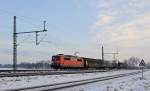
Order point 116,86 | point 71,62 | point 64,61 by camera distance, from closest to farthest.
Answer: point 116,86
point 64,61
point 71,62

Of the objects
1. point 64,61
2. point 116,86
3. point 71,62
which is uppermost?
point 64,61

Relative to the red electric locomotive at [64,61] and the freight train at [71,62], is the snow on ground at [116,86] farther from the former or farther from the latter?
the freight train at [71,62]

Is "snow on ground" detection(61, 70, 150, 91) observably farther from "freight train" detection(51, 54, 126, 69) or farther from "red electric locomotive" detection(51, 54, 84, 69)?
"freight train" detection(51, 54, 126, 69)

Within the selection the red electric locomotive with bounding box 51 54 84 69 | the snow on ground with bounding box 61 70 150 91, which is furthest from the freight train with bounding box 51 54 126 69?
the snow on ground with bounding box 61 70 150 91

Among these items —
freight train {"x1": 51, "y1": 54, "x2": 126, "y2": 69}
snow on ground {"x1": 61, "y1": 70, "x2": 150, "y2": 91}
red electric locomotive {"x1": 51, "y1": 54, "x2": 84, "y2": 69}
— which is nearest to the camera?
snow on ground {"x1": 61, "y1": 70, "x2": 150, "y2": 91}

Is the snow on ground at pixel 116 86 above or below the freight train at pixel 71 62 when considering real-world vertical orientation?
below

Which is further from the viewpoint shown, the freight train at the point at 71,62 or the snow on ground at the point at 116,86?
the freight train at the point at 71,62

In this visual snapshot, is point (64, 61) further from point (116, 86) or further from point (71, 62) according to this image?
point (116, 86)

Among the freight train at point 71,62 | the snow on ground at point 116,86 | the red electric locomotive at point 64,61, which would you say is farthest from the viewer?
the freight train at point 71,62

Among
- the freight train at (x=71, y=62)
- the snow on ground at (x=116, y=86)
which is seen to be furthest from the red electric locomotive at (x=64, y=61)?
the snow on ground at (x=116, y=86)

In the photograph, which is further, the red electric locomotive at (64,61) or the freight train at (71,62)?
the freight train at (71,62)

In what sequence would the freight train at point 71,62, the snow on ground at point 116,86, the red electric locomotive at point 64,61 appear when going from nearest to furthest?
the snow on ground at point 116,86 < the red electric locomotive at point 64,61 < the freight train at point 71,62

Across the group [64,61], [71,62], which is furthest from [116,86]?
[71,62]

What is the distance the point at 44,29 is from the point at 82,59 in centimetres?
3419
